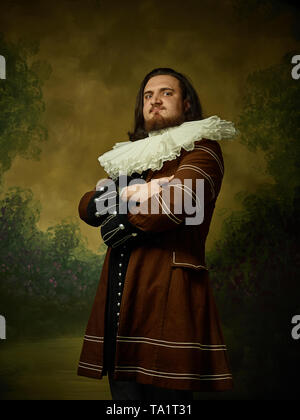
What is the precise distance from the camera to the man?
1855 millimetres

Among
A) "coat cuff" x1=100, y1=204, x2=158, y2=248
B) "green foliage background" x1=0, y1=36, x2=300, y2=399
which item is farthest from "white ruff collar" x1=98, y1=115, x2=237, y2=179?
"green foliage background" x1=0, y1=36, x2=300, y2=399

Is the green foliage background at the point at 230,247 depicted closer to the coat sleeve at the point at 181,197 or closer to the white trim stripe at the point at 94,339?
the white trim stripe at the point at 94,339

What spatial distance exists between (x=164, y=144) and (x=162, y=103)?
259 millimetres

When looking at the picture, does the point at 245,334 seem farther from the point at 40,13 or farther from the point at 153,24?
the point at 40,13

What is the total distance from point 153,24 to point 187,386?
311cm

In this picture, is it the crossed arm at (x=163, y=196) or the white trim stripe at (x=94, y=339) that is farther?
the white trim stripe at (x=94, y=339)

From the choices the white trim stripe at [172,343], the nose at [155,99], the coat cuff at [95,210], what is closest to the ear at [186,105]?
the nose at [155,99]

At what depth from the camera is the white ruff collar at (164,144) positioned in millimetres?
2053

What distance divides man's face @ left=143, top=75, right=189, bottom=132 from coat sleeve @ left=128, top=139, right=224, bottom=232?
31 cm

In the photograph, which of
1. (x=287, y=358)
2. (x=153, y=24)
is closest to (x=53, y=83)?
(x=153, y=24)

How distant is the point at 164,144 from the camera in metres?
2.11

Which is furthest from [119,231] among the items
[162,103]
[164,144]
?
[162,103]

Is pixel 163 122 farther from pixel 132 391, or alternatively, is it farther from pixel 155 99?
pixel 132 391

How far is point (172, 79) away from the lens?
2324 mm
